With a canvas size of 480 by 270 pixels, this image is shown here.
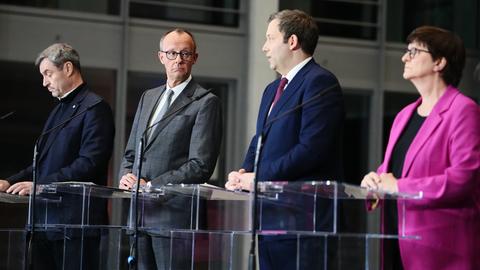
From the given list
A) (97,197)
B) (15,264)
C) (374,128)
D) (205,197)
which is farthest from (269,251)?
(374,128)

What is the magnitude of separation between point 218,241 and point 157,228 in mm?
288

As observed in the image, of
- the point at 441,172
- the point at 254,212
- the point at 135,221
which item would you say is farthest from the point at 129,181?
the point at 441,172

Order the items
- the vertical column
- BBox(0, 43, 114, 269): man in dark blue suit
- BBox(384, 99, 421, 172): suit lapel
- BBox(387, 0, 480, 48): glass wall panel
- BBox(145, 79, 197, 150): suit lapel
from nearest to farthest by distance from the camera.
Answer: BBox(384, 99, 421, 172): suit lapel, BBox(145, 79, 197, 150): suit lapel, BBox(0, 43, 114, 269): man in dark blue suit, the vertical column, BBox(387, 0, 480, 48): glass wall panel

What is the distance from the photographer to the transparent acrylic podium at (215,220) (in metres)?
3.80

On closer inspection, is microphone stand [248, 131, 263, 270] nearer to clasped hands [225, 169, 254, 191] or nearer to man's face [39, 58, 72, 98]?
clasped hands [225, 169, 254, 191]

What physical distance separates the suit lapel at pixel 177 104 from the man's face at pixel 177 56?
0.06 metres

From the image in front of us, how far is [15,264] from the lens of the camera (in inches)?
218

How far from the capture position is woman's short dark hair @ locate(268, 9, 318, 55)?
4.48 metres

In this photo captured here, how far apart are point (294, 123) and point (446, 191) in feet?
2.78

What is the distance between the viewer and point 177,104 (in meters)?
5.13

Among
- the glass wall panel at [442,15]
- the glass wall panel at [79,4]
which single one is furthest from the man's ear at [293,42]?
the glass wall panel at [442,15]

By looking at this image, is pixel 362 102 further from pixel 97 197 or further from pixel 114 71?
pixel 97 197

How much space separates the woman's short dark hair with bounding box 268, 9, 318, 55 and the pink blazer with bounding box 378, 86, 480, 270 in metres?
0.79

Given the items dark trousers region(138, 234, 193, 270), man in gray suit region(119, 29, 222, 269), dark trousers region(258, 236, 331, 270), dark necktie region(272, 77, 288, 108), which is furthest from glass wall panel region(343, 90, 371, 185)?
dark trousers region(258, 236, 331, 270)
